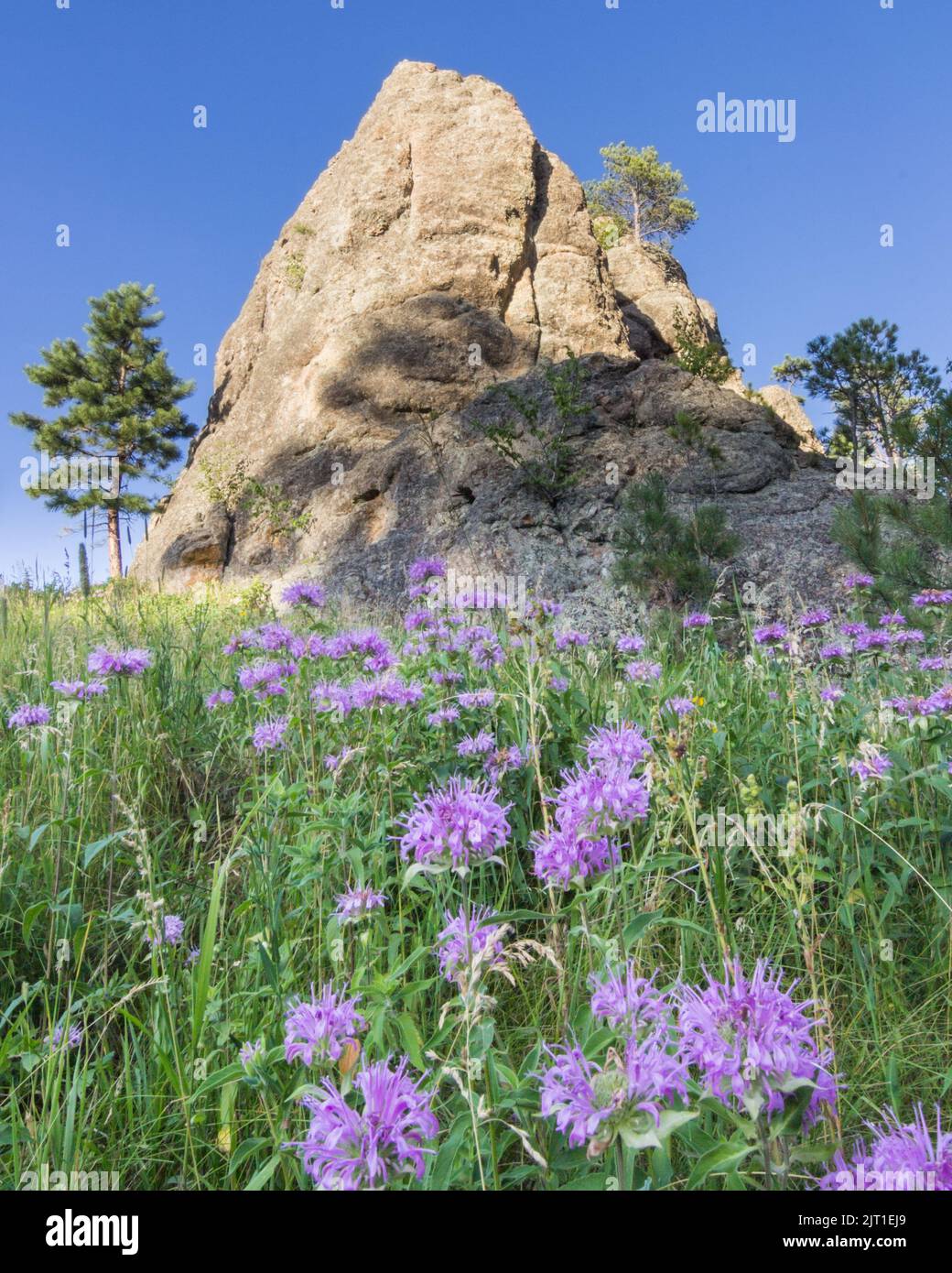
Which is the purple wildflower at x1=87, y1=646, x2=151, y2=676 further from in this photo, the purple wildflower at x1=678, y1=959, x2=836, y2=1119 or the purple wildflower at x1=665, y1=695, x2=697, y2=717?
the purple wildflower at x1=678, y1=959, x2=836, y2=1119

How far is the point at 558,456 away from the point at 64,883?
24.9 ft

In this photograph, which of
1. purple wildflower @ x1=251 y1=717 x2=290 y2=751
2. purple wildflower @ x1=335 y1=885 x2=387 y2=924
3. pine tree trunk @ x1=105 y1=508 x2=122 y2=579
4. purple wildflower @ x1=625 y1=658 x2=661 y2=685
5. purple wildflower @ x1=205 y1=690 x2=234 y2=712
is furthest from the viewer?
pine tree trunk @ x1=105 y1=508 x2=122 y2=579

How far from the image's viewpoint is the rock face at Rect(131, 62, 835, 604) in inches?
343

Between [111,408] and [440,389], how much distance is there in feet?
51.2

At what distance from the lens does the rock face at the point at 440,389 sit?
871 centimetres

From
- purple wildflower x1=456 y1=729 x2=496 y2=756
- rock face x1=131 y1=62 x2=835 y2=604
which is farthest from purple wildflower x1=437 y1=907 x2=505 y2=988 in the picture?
rock face x1=131 y1=62 x2=835 y2=604

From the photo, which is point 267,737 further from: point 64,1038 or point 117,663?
point 64,1038

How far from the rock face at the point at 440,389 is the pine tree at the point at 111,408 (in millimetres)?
7704

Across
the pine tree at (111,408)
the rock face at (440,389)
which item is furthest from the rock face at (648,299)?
the pine tree at (111,408)

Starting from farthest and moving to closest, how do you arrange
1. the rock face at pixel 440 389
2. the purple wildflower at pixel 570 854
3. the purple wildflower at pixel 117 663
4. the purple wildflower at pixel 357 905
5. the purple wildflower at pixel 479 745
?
the rock face at pixel 440 389 → the purple wildflower at pixel 117 663 → the purple wildflower at pixel 479 745 → the purple wildflower at pixel 357 905 → the purple wildflower at pixel 570 854

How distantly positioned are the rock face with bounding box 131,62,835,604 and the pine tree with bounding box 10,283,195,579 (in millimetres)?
7704

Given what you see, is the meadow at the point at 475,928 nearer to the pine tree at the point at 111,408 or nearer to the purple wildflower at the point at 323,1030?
the purple wildflower at the point at 323,1030
